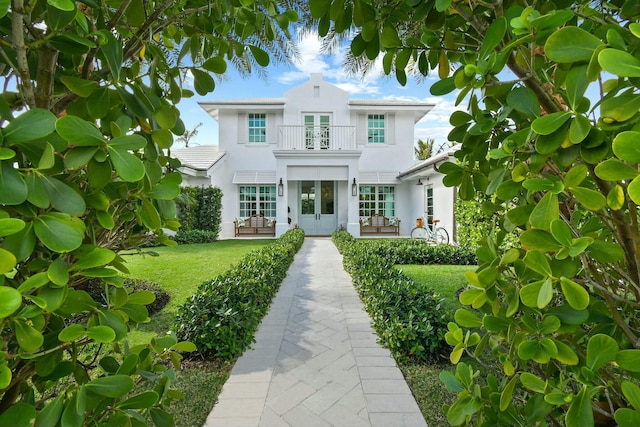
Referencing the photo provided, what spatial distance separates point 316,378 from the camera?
3.33 meters

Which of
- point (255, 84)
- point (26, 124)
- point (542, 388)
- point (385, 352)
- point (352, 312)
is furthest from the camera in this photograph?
point (255, 84)

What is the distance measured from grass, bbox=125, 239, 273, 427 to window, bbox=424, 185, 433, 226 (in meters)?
9.19

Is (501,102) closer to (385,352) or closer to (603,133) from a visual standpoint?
(603,133)

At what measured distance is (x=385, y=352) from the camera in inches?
154

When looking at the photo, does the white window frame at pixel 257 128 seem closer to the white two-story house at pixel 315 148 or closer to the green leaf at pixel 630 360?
the white two-story house at pixel 315 148

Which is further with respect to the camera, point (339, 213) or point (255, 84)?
point (339, 213)

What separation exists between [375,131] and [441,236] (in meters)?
8.25

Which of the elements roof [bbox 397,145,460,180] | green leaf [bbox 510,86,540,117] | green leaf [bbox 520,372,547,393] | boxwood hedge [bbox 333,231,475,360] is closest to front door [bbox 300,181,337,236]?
roof [bbox 397,145,460,180]

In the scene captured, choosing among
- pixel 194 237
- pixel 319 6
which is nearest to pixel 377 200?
pixel 194 237

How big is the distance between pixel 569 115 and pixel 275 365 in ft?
11.9

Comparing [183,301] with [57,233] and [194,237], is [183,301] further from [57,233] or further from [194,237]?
[194,237]

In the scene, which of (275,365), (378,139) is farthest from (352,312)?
(378,139)

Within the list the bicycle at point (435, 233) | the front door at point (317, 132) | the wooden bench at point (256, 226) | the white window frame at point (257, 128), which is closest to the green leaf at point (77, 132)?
the bicycle at point (435, 233)

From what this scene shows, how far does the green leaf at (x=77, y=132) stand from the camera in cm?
72
